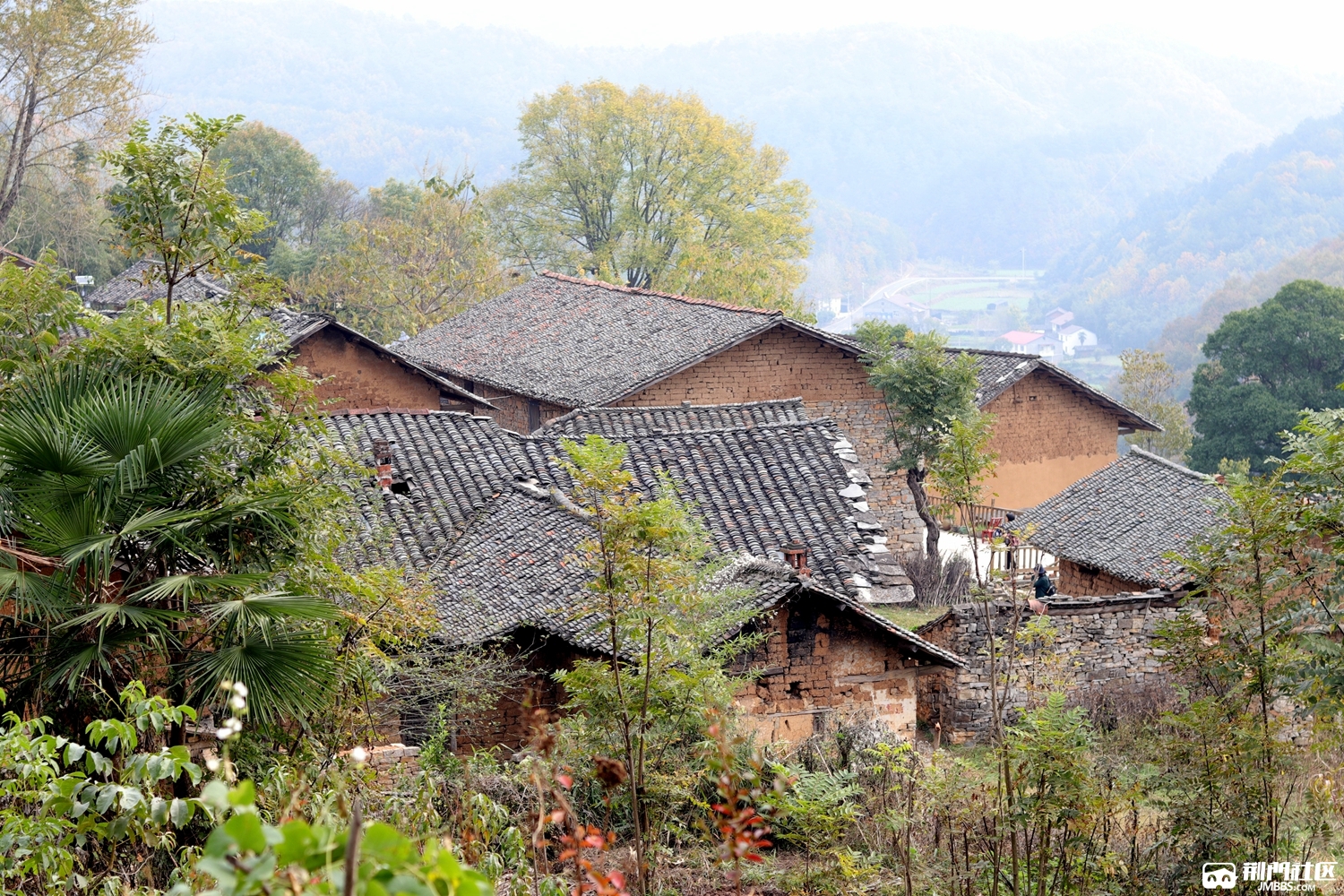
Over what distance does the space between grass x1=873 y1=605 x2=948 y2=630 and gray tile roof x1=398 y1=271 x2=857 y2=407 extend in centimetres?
607

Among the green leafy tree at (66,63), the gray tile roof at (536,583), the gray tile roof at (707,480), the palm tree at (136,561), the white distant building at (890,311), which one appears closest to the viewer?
the palm tree at (136,561)

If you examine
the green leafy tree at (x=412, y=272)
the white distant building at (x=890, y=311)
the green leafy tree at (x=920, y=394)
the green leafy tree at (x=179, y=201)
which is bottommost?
the green leafy tree at (x=179, y=201)

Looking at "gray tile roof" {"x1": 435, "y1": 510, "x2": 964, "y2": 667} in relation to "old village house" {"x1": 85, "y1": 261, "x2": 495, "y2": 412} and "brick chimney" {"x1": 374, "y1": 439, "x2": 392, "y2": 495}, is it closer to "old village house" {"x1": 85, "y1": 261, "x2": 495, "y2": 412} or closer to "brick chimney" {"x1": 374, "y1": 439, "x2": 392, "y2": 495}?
"brick chimney" {"x1": 374, "y1": 439, "x2": 392, "y2": 495}

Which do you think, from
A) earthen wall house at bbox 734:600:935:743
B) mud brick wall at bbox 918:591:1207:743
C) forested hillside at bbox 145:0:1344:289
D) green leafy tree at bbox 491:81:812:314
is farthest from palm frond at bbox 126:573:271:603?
forested hillside at bbox 145:0:1344:289

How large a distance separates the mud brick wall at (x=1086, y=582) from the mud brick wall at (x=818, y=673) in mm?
7938

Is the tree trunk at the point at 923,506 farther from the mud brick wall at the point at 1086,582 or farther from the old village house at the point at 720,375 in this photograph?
the mud brick wall at the point at 1086,582

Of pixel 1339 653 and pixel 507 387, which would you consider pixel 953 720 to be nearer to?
pixel 1339 653

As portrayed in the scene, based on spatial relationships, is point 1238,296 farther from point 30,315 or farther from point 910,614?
point 30,315

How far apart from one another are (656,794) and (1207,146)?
198 meters

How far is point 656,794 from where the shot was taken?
7.36 meters

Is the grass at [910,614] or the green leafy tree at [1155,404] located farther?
the green leafy tree at [1155,404]

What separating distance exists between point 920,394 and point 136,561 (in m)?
20.1

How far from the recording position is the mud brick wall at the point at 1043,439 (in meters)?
29.1

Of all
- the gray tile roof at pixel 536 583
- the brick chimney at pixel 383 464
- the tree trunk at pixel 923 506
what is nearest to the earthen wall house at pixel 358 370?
the brick chimney at pixel 383 464
